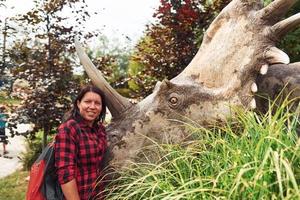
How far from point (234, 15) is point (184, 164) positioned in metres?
1.44

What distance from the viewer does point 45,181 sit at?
3.08 metres

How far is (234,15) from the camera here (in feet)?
12.1

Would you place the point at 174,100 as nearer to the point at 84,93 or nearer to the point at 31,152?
the point at 84,93

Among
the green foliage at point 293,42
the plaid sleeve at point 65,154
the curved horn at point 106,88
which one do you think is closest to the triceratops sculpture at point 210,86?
the curved horn at point 106,88

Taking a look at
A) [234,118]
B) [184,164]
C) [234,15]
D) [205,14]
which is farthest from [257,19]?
[205,14]

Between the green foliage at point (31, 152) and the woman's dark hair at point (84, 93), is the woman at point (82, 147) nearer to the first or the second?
the woman's dark hair at point (84, 93)

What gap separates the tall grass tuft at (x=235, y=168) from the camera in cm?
209

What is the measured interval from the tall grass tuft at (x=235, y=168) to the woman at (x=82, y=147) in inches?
6.6

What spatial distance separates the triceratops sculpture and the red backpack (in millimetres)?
395

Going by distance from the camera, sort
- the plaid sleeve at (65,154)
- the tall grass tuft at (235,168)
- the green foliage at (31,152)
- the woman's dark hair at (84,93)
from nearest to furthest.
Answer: the tall grass tuft at (235,168) → the plaid sleeve at (65,154) → the woman's dark hair at (84,93) → the green foliage at (31,152)

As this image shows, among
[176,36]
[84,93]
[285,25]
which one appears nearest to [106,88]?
[84,93]

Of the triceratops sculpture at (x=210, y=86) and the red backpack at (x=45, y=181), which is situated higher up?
the triceratops sculpture at (x=210, y=86)

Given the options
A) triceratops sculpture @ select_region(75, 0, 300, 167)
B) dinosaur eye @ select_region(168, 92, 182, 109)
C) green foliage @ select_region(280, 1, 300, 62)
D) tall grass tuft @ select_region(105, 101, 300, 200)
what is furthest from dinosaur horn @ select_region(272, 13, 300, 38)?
green foliage @ select_region(280, 1, 300, 62)

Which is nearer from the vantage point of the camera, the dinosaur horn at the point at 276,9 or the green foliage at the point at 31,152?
the dinosaur horn at the point at 276,9
